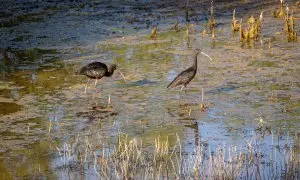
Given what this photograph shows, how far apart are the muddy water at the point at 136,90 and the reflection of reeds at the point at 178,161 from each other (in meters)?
0.26

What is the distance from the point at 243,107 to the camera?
1230cm

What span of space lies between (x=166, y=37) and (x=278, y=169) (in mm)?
10484

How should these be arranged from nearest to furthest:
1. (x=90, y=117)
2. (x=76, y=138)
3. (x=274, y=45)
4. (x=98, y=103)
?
1. (x=76, y=138)
2. (x=90, y=117)
3. (x=98, y=103)
4. (x=274, y=45)

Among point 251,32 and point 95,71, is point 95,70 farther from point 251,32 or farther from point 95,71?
point 251,32

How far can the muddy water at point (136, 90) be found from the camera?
10.8m

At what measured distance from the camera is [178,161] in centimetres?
936

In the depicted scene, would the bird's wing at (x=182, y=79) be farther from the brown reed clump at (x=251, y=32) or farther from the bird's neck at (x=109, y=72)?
the brown reed clump at (x=251, y=32)

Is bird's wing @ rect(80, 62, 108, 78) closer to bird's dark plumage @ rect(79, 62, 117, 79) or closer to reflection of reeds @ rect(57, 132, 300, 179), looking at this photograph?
bird's dark plumage @ rect(79, 62, 117, 79)

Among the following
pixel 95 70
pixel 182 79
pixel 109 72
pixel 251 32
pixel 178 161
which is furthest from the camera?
pixel 251 32

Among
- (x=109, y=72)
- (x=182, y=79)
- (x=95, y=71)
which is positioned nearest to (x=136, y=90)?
(x=109, y=72)

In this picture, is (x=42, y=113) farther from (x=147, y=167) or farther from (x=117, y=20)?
(x=117, y=20)

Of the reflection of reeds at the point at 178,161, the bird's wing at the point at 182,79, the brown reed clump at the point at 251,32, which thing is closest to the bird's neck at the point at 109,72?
the bird's wing at the point at 182,79

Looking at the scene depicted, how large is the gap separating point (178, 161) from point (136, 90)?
453 centimetres

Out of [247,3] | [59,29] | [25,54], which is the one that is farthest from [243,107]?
[247,3]
